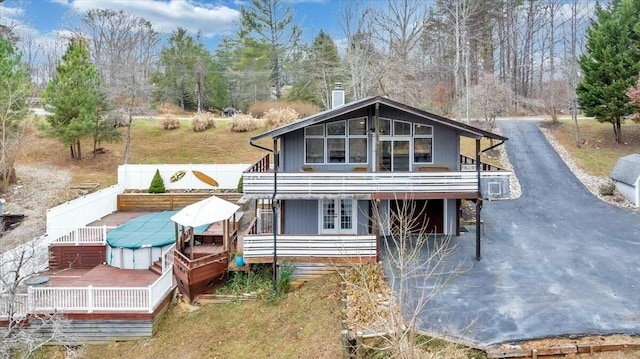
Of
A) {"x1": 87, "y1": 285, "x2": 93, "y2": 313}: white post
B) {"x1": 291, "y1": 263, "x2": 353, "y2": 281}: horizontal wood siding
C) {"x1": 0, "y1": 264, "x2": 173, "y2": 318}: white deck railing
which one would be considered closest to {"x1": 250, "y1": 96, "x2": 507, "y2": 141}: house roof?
{"x1": 291, "y1": 263, "x2": 353, "y2": 281}: horizontal wood siding

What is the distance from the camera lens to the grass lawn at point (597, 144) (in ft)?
75.8

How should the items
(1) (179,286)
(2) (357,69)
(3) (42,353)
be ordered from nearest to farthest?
(3) (42,353) → (1) (179,286) → (2) (357,69)

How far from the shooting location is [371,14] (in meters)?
33.0

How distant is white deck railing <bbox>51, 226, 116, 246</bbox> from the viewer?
15.2 m

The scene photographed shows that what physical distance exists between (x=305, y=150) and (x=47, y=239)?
35.2 feet

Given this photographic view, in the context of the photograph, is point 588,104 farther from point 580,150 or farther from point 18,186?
point 18,186

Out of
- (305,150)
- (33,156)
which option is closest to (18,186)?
(33,156)

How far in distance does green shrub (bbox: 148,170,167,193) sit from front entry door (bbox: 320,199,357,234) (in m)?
11.2

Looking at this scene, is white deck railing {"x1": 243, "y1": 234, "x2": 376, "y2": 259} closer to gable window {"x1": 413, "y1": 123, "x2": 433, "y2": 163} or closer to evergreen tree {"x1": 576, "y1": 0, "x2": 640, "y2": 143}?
gable window {"x1": 413, "y1": 123, "x2": 433, "y2": 163}

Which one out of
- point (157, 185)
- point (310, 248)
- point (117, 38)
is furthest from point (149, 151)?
point (117, 38)

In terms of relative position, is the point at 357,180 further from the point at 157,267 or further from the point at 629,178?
the point at 629,178

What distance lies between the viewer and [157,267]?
45.9 feet

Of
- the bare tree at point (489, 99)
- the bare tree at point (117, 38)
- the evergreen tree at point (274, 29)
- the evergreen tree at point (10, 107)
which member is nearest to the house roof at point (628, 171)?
the bare tree at point (489, 99)

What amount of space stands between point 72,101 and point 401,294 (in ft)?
81.1
